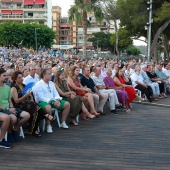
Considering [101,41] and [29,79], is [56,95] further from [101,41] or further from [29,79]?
[101,41]

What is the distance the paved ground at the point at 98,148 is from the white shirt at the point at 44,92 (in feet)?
2.26

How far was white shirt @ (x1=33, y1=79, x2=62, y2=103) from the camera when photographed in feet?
21.5

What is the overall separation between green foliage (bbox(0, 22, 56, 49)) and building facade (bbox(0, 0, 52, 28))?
51.7 feet

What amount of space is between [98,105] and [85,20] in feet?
54.0

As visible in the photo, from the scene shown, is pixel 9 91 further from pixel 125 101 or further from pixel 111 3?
pixel 111 3

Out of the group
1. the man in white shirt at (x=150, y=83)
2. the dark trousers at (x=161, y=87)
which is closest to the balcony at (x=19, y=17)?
the dark trousers at (x=161, y=87)

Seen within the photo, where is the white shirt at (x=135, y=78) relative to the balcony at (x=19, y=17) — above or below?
below

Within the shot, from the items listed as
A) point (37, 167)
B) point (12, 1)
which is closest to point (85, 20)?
point (37, 167)

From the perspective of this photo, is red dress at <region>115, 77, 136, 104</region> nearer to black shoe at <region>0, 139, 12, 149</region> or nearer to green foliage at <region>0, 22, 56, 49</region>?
black shoe at <region>0, 139, 12, 149</region>

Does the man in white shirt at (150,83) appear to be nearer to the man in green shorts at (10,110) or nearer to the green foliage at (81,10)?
the man in green shorts at (10,110)

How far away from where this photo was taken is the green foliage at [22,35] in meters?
59.3

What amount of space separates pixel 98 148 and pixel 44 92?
182 cm

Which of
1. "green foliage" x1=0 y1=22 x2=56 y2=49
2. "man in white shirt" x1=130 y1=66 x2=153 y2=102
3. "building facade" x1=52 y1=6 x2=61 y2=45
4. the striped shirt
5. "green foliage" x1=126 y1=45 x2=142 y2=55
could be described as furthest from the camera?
"building facade" x1=52 y1=6 x2=61 y2=45

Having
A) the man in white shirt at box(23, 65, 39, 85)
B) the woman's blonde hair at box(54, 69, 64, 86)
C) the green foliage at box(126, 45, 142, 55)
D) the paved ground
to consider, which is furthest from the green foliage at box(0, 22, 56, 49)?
the paved ground
